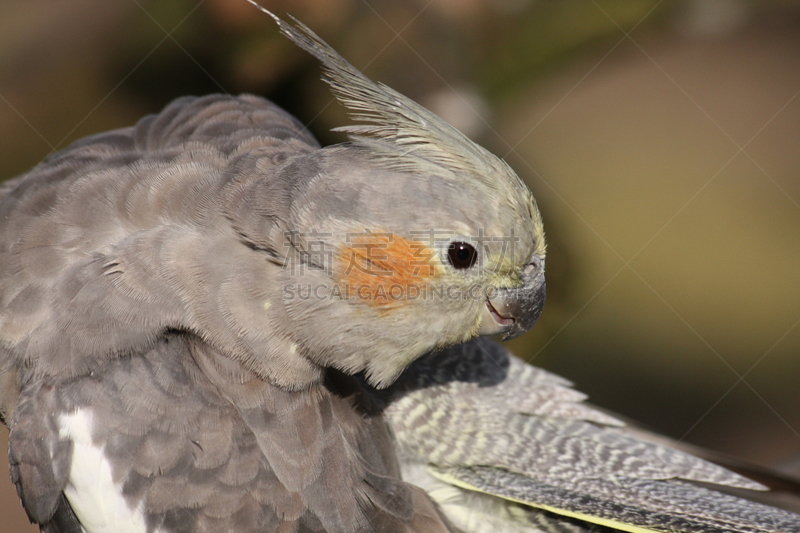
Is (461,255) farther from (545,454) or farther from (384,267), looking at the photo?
(545,454)

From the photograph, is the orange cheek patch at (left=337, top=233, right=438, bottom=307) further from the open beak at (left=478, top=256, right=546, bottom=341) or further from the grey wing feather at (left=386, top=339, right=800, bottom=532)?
the grey wing feather at (left=386, top=339, right=800, bottom=532)

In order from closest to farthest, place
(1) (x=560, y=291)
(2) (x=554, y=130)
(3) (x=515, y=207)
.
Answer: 1. (3) (x=515, y=207)
2. (1) (x=560, y=291)
3. (2) (x=554, y=130)

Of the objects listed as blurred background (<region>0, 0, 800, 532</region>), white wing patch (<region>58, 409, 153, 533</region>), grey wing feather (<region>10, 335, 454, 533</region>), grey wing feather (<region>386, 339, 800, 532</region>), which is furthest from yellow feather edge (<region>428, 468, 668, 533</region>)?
blurred background (<region>0, 0, 800, 532</region>)

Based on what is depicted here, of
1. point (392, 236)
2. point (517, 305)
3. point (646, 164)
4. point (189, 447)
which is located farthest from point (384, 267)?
point (646, 164)

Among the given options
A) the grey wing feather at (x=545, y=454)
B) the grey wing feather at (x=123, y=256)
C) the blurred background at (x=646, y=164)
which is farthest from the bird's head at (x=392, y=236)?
the blurred background at (x=646, y=164)

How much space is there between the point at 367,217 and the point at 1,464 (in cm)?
357

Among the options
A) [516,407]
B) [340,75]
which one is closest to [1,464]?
[516,407]

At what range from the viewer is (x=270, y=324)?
6.64 ft

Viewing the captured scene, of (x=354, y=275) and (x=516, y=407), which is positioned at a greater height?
(x=354, y=275)

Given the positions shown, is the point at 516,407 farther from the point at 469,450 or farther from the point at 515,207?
the point at 515,207

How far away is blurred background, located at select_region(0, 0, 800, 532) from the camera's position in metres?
4.18

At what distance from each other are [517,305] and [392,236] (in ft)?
1.86

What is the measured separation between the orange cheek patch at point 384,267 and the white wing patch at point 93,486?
951mm

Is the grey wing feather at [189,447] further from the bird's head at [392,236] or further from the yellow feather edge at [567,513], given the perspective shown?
the yellow feather edge at [567,513]
